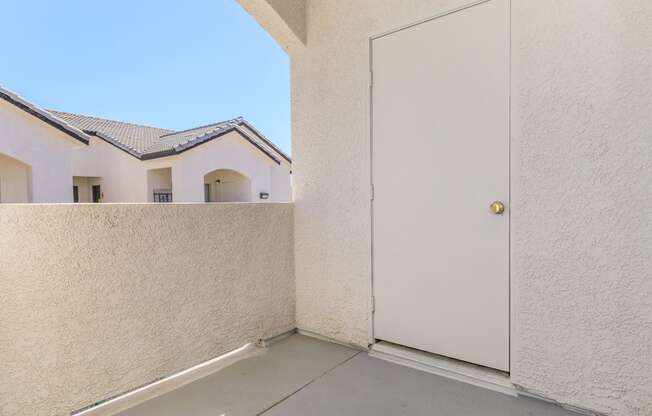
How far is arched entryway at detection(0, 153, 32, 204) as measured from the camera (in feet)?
29.0

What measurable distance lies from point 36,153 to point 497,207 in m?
11.3

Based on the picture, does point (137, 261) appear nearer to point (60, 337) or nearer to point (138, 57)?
point (60, 337)

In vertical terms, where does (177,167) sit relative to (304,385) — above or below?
above

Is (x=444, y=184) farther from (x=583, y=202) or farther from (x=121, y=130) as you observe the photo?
(x=121, y=130)

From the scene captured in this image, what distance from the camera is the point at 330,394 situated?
9.00 feet

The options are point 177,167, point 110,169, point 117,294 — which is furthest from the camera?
point 110,169

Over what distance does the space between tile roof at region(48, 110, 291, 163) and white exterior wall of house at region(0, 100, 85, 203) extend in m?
3.40

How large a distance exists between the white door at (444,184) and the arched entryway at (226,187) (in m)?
12.2

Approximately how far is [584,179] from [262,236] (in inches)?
120

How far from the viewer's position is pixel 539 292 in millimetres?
2557

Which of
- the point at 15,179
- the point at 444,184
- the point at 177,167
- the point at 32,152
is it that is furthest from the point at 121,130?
the point at 444,184

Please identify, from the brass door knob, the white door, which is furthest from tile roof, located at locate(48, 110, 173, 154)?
the brass door knob

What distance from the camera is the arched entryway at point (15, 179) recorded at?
29.0ft

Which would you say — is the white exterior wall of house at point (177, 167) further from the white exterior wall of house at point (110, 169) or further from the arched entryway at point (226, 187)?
the arched entryway at point (226, 187)
